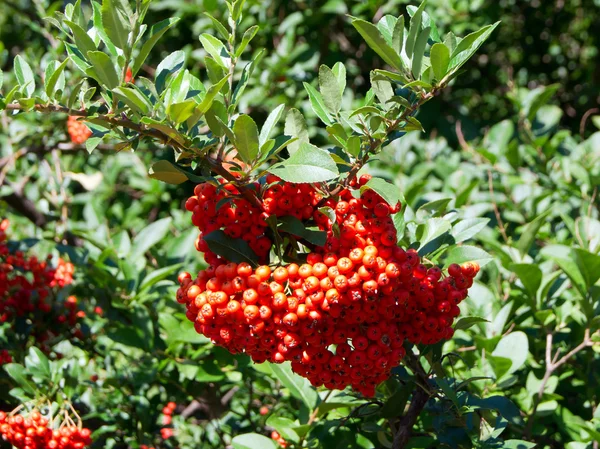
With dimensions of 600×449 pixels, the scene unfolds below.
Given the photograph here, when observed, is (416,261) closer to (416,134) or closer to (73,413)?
(73,413)

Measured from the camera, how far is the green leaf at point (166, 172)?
1611 mm

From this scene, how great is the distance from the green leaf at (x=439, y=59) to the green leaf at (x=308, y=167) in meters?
0.32

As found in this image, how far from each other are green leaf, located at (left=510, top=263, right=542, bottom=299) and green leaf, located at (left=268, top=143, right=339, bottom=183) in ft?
3.79

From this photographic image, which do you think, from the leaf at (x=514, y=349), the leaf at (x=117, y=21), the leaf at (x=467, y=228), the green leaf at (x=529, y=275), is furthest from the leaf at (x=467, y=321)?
the leaf at (x=117, y=21)

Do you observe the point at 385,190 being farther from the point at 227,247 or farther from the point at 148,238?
the point at 148,238

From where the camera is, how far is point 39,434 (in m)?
2.44

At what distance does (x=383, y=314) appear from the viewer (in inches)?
62.6

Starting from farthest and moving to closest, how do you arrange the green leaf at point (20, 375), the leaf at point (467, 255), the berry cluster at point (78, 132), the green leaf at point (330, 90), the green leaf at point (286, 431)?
the berry cluster at point (78, 132) < the green leaf at point (20, 375) < the green leaf at point (286, 431) < the leaf at point (467, 255) < the green leaf at point (330, 90)

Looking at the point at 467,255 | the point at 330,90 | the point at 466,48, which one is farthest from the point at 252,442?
the point at 466,48

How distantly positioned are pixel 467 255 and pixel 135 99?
1.07m

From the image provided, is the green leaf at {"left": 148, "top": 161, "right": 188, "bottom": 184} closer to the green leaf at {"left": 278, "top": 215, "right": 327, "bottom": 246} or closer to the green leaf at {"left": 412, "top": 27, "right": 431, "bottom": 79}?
the green leaf at {"left": 278, "top": 215, "right": 327, "bottom": 246}

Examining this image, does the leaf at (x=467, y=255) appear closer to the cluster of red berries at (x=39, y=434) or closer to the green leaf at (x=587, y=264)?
the green leaf at (x=587, y=264)

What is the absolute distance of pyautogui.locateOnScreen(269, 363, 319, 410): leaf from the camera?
90.3 inches

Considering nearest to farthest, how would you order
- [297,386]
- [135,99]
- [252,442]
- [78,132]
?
[135,99]
[252,442]
[297,386]
[78,132]
